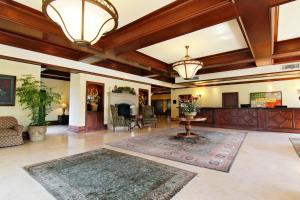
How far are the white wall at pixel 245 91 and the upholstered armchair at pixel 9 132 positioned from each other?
931cm

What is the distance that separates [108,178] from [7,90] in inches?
179

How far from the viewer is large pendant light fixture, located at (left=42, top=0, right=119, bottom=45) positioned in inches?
69.9

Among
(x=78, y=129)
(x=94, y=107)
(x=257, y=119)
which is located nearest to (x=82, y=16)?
(x=78, y=129)

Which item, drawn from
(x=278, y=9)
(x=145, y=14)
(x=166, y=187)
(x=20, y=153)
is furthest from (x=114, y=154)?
(x=278, y=9)

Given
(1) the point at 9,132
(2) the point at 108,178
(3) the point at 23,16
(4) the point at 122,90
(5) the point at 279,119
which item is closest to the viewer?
(2) the point at 108,178

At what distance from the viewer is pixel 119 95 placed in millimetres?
8055

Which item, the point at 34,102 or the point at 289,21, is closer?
the point at 289,21

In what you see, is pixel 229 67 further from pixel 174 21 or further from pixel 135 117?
pixel 174 21

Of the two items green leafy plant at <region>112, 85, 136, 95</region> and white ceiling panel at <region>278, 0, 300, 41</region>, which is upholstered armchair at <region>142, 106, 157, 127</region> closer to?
green leafy plant at <region>112, 85, 136, 95</region>

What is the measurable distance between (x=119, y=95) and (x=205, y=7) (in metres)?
6.16

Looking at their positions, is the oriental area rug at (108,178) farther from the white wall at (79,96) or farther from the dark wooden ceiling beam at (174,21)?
the white wall at (79,96)

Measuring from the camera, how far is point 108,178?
92.9 inches

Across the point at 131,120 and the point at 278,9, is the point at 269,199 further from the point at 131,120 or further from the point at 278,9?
the point at 131,120

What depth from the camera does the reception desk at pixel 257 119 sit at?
6.61m
